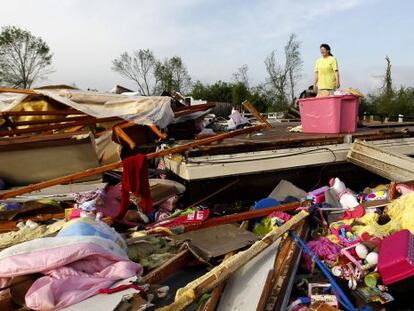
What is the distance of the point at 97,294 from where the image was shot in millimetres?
2453

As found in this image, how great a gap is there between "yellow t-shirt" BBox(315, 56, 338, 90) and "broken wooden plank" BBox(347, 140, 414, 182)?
2.31m

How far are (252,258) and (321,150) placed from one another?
302 cm

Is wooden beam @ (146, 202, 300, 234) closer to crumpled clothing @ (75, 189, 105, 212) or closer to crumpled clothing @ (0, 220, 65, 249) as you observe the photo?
crumpled clothing @ (75, 189, 105, 212)

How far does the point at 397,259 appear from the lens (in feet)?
9.40

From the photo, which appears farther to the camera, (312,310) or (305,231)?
(305,231)

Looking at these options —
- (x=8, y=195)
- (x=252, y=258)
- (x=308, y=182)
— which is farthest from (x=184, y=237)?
(x=308, y=182)

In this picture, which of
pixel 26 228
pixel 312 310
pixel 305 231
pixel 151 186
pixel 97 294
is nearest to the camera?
pixel 97 294

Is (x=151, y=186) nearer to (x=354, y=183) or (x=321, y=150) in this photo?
(x=321, y=150)

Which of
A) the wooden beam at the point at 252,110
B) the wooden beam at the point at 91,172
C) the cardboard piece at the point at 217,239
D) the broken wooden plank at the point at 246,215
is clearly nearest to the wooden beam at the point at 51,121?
the wooden beam at the point at 91,172

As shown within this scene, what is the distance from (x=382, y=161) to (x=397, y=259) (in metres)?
2.61

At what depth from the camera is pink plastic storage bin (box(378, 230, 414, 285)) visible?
110 inches

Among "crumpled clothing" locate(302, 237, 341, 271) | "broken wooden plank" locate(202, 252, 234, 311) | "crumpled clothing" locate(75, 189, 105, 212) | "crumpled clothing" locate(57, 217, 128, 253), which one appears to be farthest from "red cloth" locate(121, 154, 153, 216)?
"broken wooden plank" locate(202, 252, 234, 311)

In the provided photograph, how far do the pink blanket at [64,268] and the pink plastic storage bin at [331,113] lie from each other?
4.04m

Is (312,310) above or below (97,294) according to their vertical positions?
below
